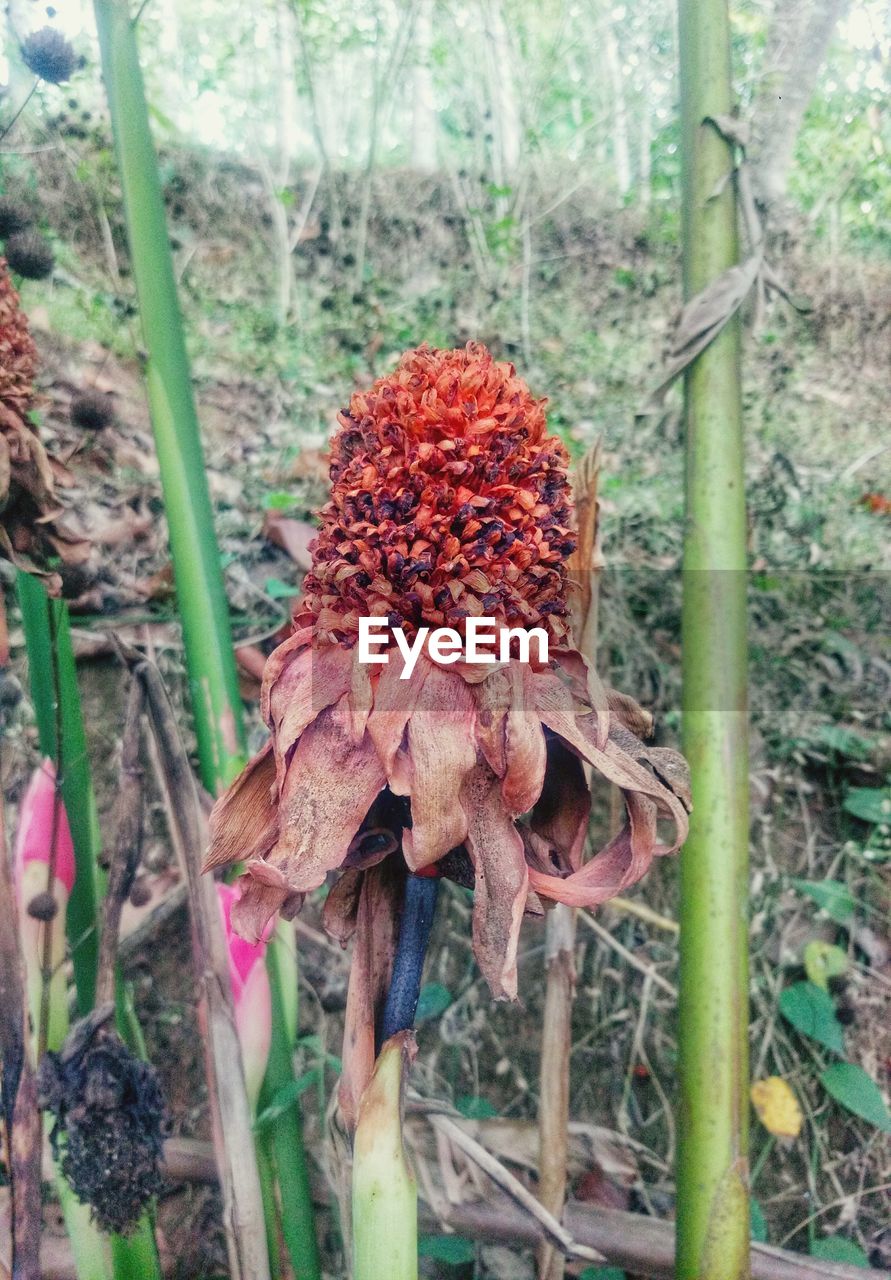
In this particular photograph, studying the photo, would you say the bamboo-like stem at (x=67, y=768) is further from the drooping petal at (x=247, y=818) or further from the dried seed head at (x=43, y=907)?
the drooping petal at (x=247, y=818)

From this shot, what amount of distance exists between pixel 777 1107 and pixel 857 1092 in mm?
99

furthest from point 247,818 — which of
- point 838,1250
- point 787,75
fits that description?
point 787,75

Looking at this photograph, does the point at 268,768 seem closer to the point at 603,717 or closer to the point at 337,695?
the point at 337,695

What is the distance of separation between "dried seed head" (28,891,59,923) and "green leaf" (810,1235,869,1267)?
2.98 ft

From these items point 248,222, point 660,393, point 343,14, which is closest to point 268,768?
point 660,393

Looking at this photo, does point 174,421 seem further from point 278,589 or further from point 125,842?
point 278,589

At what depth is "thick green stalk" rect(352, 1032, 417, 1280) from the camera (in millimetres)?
503

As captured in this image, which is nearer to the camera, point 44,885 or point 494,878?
point 494,878

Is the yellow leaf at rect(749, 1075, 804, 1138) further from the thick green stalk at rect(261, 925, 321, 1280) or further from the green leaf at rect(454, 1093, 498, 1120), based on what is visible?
the thick green stalk at rect(261, 925, 321, 1280)

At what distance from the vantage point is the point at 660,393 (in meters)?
0.89

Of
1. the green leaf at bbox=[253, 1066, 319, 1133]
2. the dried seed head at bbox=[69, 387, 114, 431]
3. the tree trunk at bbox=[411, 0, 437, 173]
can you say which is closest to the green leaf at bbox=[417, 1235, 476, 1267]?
the green leaf at bbox=[253, 1066, 319, 1133]

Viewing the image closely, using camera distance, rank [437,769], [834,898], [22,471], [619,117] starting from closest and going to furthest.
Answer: [437,769]
[22,471]
[834,898]
[619,117]

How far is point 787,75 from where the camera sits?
127cm

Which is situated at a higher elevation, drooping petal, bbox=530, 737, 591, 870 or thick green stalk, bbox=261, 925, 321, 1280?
drooping petal, bbox=530, 737, 591, 870
